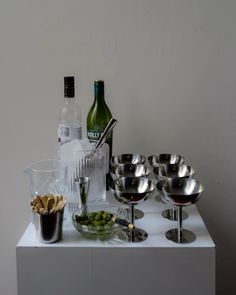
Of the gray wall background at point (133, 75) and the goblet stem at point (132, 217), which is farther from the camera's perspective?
the gray wall background at point (133, 75)

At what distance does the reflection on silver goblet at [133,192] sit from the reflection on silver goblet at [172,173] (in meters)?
0.07

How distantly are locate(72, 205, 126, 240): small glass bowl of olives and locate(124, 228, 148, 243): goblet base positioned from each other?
0.03 meters

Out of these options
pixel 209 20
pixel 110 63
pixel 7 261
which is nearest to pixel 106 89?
pixel 110 63

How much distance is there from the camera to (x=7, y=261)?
1.24 m

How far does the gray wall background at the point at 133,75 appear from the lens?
1.12m

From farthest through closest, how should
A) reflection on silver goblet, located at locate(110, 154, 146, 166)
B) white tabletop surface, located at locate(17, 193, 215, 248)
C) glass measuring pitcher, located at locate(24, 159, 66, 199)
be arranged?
reflection on silver goblet, located at locate(110, 154, 146, 166), glass measuring pitcher, located at locate(24, 159, 66, 199), white tabletop surface, located at locate(17, 193, 215, 248)

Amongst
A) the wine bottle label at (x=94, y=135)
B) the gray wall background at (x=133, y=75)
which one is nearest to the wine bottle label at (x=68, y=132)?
the wine bottle label at (x=94, y=135)

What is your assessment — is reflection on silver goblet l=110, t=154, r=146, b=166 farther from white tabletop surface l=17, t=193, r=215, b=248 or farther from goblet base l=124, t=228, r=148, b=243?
goblet base l=124, t=228, r=148, b=243

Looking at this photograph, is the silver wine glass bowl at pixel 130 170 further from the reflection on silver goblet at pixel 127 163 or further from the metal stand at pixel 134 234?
the metal stand at pixel 134 234

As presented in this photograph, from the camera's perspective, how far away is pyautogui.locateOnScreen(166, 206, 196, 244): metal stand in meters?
0.85

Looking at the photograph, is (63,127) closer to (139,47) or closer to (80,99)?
(80,99)

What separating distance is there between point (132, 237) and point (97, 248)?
0.07m

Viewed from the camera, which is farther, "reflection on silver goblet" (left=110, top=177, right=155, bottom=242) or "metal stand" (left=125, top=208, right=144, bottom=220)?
"metal stand" (left=125, top=208, right=144, bottom=220)

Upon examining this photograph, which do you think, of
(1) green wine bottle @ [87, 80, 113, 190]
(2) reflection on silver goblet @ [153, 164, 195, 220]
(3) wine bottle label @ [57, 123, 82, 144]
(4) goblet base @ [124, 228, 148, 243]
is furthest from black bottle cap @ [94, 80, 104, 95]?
(4) goblet base @ [124, 228, 148, 243]
